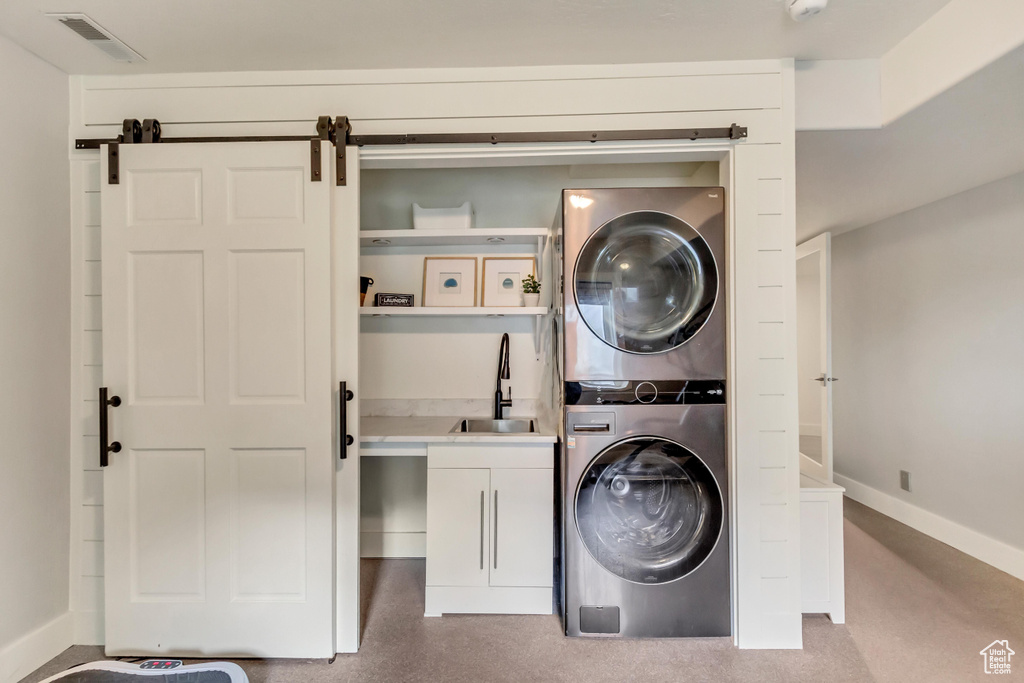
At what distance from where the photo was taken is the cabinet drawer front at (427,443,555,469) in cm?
230

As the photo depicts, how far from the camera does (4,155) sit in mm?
1888

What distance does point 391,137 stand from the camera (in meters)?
2.12

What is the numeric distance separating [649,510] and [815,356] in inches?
138

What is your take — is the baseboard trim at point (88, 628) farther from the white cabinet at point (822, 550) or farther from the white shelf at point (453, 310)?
the white cabinet at point (822, 550)

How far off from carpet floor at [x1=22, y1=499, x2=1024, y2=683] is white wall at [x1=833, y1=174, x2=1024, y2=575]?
26.5 inches

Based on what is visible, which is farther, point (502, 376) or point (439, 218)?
point (502, 376)

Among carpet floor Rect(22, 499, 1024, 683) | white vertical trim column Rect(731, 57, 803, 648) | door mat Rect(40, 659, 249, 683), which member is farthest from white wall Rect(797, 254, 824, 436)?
door mat Rect(40, 659, 249, 683)

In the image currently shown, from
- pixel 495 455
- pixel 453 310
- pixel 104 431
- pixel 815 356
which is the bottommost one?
pixel 495 455

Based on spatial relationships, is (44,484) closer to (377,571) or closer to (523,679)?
(377,571)

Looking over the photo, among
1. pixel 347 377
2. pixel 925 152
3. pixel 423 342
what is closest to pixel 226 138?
pixel 347 377

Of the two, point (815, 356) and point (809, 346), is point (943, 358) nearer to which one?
Answer: point (815, 356)

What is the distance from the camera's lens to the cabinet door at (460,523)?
231cm

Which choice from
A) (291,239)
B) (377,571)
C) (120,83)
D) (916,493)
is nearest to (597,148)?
(291,239)

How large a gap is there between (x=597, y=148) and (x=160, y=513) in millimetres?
2317
